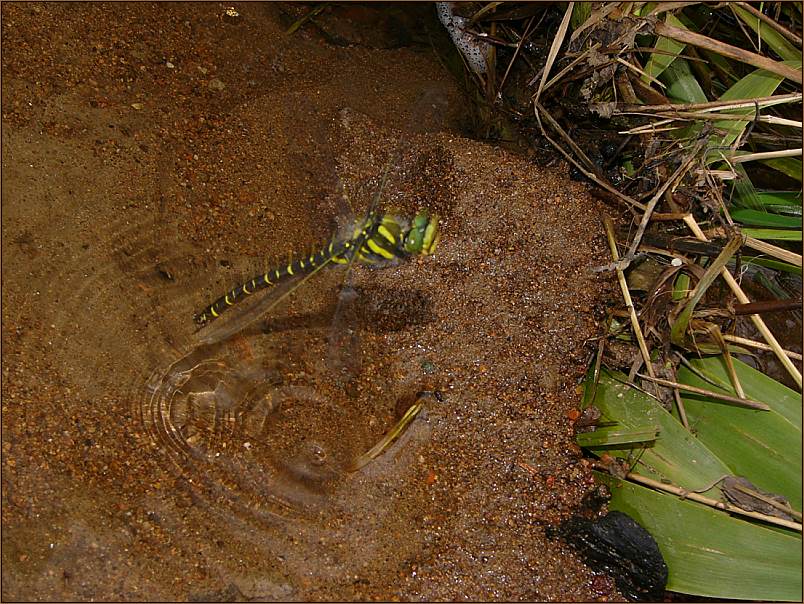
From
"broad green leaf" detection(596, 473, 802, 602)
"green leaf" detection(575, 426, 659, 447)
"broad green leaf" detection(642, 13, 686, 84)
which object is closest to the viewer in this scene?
"broad green leaf" detection(596, 473, 802, 602)

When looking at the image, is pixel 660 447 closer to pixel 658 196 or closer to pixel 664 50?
pixel 658 196

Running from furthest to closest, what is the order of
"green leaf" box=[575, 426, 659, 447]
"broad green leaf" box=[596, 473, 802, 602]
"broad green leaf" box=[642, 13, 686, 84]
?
"broad green leaf" box=[642, 13, 686, 84], "green leaf" box=[575, 426, 659, 447], "broad green leaf" box=[596, 473, 802, 602]

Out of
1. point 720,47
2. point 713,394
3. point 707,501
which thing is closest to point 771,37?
point 720,47

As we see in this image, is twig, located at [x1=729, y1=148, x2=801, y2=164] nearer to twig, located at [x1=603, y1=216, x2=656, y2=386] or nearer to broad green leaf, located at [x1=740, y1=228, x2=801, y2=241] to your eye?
broad green leaf, located at [x1=740, y1=228, x2=801, y2=241]

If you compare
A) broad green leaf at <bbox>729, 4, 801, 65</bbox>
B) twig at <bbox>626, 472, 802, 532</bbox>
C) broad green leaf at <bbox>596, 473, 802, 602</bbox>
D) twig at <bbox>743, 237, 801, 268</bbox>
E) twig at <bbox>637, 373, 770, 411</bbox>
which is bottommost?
broad green leaf at <bbox>596, 473, 802, 602</bbox>

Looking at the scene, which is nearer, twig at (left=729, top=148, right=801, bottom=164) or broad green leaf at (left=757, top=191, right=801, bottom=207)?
twig at (left=729, top=148, right=801, bottom=164)

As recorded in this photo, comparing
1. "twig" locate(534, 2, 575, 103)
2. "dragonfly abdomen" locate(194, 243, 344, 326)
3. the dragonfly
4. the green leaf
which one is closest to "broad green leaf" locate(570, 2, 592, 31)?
"twig" locate(534, 2, 575, 103)

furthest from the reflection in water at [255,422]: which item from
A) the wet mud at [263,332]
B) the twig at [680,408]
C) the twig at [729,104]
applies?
the twig at [729,104]
